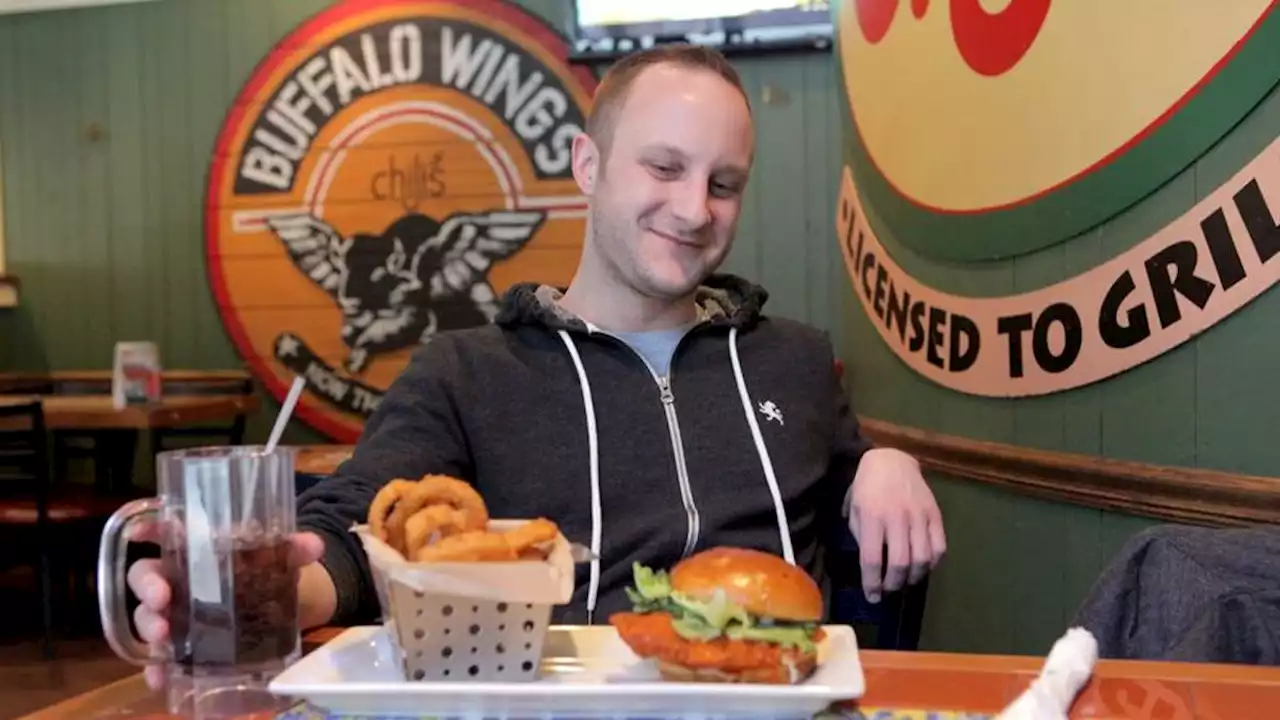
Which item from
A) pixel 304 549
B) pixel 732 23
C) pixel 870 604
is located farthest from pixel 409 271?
pixel 304 549

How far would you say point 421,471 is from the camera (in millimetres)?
1383

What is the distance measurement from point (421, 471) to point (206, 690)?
50cm

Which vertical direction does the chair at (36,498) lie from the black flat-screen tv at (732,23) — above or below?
below

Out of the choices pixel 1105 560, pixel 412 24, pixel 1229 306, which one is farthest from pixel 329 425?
pixel 1229 306

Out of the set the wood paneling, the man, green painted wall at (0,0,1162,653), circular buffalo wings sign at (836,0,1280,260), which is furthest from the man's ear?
green painted wall at (0,0,1162,653)

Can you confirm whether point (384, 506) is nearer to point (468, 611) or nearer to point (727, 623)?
point (468, 611)

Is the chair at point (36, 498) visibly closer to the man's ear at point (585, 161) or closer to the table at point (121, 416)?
the table at point (121, 416)

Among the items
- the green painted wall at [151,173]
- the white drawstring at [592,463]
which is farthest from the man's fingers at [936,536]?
the green painted wall at [151,173]

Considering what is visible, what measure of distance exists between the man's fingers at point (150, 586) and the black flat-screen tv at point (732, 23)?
11.9 feet

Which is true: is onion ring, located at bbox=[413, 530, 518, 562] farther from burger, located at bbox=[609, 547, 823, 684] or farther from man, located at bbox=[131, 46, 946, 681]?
man, located at bbox=[131, 46, 946, 681]

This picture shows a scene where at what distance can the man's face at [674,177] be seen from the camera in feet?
4.74

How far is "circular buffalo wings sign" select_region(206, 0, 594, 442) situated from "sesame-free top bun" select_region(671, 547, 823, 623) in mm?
3755

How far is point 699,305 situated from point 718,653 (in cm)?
90

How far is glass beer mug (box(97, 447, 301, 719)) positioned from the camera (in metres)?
0.89
